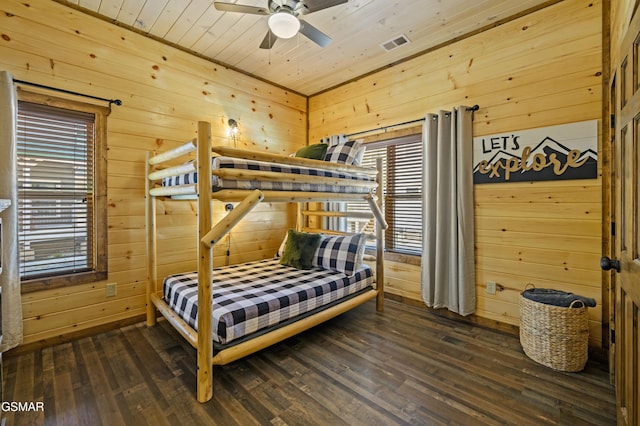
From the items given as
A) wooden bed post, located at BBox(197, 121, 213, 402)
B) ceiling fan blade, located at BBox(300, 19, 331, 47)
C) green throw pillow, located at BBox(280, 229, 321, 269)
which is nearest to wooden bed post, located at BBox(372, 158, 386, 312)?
green throw pillow, located at BBox(280, 229, 321, 269)

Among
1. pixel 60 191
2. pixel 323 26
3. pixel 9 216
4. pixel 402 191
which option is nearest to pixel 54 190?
pixel 60 191

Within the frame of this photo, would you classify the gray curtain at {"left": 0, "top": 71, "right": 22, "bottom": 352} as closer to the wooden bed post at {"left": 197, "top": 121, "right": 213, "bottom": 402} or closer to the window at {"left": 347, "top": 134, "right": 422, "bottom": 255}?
the wooden bed post at {"left": 197, "top": 121, "right": 213, "bottom": 402}

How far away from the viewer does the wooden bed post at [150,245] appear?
2693 mm

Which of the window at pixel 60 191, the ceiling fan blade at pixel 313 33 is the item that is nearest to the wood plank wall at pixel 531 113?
the ceiling fan blade at pixel 313 33

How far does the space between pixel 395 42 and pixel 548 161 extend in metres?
1.84

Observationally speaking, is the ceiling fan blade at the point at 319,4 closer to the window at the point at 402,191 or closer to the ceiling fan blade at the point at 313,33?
the ceiling fan blade at the point at 313,33

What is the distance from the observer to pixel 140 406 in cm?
169

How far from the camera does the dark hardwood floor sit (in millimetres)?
1625

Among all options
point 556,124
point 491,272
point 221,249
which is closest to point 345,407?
point 491,272

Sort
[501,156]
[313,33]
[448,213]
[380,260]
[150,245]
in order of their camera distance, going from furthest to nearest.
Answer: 1. [380,260]
2. [448,213]
3. [150,245]
4. [501,156]
5. [313,33]

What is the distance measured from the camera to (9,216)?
79.0 inches

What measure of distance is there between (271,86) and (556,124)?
320cm

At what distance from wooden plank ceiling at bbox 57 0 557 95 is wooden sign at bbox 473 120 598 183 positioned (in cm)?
109

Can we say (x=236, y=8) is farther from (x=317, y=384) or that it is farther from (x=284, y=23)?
(x=317, y=384)
